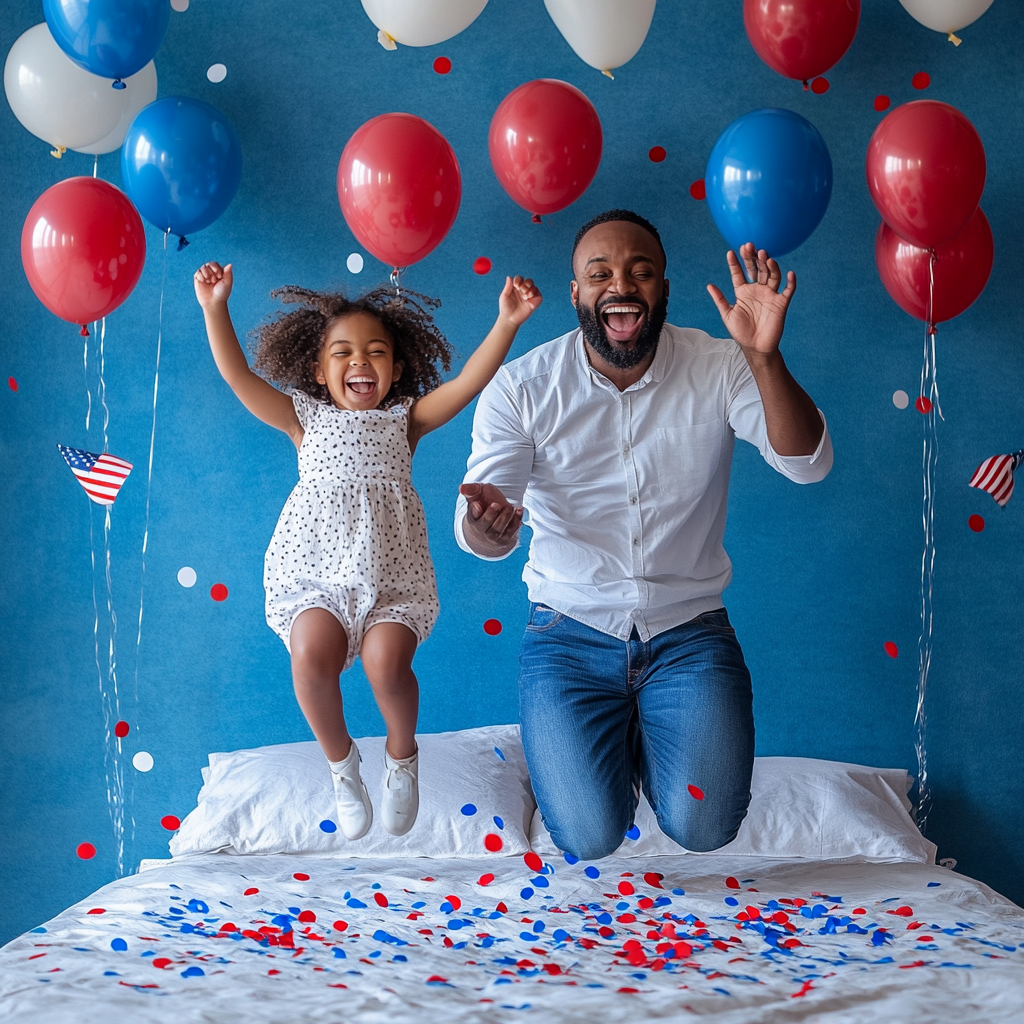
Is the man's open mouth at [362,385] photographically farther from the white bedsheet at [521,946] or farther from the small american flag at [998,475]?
the small american flag at [998,475]

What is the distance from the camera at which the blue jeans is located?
214 centimetres

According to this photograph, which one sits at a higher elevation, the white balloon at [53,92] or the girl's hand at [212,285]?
the white balloon at [53,92]

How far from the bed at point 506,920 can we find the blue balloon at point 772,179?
1.19 m

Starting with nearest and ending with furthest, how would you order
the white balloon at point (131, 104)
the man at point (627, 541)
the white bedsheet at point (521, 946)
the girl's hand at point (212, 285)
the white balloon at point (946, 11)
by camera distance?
the white bedsheet at point (521, 946)
the girl's hand at point (212, 285)
the man at point (627, 541)
the white balloon at point (946, 11)
the white balloon at point (131, 104)

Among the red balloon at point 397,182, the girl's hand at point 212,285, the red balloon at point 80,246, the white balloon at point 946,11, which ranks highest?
the white balloon at point 946,11

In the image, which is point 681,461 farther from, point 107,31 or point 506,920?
point 107,31

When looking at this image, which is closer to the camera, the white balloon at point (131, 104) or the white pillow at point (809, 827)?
the white pillow at point (809, 827)

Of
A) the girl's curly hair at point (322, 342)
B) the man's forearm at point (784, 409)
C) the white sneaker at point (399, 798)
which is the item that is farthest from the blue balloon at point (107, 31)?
the white sneaker at point (399, 798)

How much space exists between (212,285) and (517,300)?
59 centimetres

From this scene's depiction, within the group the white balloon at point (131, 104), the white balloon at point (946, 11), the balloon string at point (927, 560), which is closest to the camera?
the white balloon at point (946, 11)

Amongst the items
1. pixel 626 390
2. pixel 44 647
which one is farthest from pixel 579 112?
pixel 44 647

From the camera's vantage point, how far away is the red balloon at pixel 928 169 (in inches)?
83.4

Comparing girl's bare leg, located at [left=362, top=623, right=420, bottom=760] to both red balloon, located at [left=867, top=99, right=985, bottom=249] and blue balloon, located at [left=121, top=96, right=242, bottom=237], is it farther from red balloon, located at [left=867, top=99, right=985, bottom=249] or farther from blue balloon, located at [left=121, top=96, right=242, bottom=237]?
red balloon, located at [left=867, top=99, right=985, bottom=249]

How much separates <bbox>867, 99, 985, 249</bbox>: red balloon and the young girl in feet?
2.60
